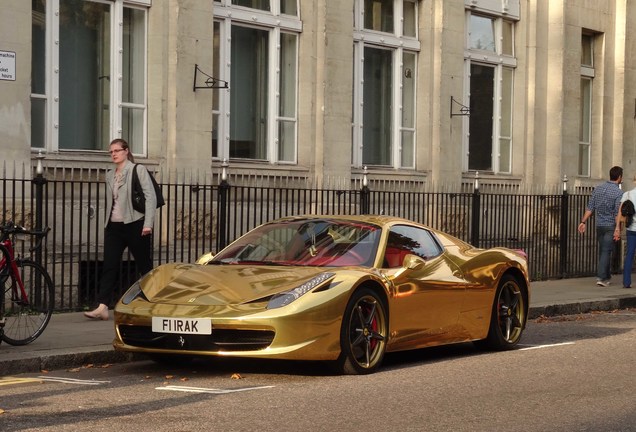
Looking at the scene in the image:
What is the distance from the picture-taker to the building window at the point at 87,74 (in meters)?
16.8

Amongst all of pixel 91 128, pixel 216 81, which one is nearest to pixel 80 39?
pixel 91 128

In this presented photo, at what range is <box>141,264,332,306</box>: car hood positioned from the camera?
10.4 meters

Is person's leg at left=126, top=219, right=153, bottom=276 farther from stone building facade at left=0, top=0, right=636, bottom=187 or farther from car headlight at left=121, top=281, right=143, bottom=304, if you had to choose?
car headlight at left=121, top=281, right=143, bottom=304

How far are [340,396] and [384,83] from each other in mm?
14455

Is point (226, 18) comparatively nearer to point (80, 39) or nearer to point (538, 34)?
point (80, 39)

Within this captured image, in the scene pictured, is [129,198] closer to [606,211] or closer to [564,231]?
[606,211]

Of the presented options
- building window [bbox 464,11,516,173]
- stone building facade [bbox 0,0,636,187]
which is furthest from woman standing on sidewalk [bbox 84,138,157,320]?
building window [bbox 464,11,516,173]

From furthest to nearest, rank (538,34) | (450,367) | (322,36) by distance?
(538,34), (322,36), (450,367)

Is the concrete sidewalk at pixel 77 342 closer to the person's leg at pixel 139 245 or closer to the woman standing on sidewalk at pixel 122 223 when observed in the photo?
the woman standing on sidewalk at pixel 122 223

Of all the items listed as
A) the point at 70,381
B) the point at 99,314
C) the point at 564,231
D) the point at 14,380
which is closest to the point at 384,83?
the point at 564,231

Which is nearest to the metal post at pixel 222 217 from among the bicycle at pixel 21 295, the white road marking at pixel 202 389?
the bicycle at pixel 21 295

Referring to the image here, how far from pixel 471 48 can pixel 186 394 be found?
1694 centimetres

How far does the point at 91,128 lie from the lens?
57.6 feet

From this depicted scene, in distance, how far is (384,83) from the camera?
23297mm
